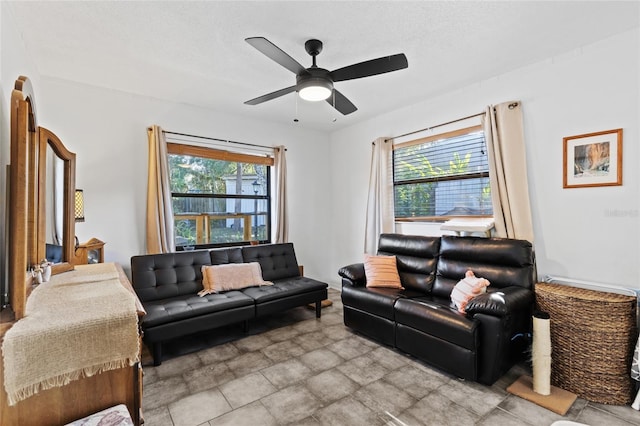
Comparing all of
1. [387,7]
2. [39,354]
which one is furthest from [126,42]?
[39,354]

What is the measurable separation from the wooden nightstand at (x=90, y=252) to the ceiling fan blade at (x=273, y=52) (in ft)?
8.10

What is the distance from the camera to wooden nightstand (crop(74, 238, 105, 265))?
284 cm

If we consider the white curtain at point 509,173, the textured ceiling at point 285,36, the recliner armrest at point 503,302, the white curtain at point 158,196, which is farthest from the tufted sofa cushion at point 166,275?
the white curtain at point 509,173

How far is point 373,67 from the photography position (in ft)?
7.03

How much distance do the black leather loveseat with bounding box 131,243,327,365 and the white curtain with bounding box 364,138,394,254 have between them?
111 cm

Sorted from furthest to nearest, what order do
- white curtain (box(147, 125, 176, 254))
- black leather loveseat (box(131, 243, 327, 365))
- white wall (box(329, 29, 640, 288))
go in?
white curtain (box(147, 125, 176, 254)) → black leather loveseat (box(131, 243, 327, 365)) → white wall (box(329, 29, 640, 288))

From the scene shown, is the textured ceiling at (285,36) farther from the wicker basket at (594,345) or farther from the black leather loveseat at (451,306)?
the wicker basket at (594,345)

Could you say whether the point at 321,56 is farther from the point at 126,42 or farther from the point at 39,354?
the point at 39,354

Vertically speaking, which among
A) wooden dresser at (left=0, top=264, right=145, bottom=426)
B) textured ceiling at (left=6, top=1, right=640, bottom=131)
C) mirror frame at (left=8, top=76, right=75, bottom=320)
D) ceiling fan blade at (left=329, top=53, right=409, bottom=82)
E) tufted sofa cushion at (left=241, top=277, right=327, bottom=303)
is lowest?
tufted sofa cushion at (left=241, top=277, right=327, bottom=303)

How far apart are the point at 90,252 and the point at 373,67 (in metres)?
3.15

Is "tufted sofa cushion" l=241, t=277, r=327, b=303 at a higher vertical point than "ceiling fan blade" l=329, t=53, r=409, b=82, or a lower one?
lower

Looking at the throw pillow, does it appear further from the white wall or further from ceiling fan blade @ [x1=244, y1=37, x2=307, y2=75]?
ceiling fan blade @ [x1=244, y1=37, x2=307, y2=75]

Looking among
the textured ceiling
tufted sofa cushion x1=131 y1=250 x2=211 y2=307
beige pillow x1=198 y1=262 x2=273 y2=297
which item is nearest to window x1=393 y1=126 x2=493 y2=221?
the textured ceiling

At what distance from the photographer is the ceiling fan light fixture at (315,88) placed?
2238 mm
